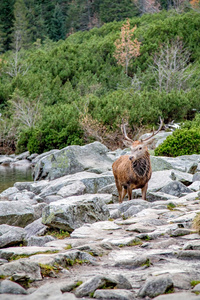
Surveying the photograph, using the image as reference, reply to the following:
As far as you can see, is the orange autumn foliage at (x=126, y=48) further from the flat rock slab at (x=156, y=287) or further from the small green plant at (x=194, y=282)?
the flat rock slab at (x=156, y=287)

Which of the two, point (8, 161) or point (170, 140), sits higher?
point (170, 140)

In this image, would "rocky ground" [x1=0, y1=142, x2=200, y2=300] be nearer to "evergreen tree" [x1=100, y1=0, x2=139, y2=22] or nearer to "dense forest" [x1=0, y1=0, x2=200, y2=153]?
"dense forest" [x1=0, y1=0, x2=200, y2=153]

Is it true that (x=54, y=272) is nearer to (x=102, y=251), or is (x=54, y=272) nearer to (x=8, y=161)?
(x=102, y=251)

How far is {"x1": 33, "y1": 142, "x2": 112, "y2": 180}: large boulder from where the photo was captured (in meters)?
16.5

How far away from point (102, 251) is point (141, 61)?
4575 cm

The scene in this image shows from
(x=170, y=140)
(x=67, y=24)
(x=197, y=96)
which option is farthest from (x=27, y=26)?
(x=170, y=140)

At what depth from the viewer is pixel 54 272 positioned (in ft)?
13.2

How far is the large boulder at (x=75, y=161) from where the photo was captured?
1655 cm

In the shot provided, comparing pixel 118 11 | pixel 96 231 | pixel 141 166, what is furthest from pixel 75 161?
pixel 118 11

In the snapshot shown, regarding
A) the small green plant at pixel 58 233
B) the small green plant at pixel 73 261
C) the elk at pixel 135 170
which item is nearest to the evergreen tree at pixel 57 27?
the elk at pixel 135 170

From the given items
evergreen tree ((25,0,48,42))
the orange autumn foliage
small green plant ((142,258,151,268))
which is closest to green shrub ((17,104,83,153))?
the orange autumn foliage

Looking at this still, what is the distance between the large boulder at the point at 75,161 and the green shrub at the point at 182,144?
8.43 ft

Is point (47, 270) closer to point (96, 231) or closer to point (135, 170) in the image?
point (96, 231)

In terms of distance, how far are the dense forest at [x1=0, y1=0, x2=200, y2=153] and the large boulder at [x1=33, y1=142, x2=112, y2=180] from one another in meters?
5.17
